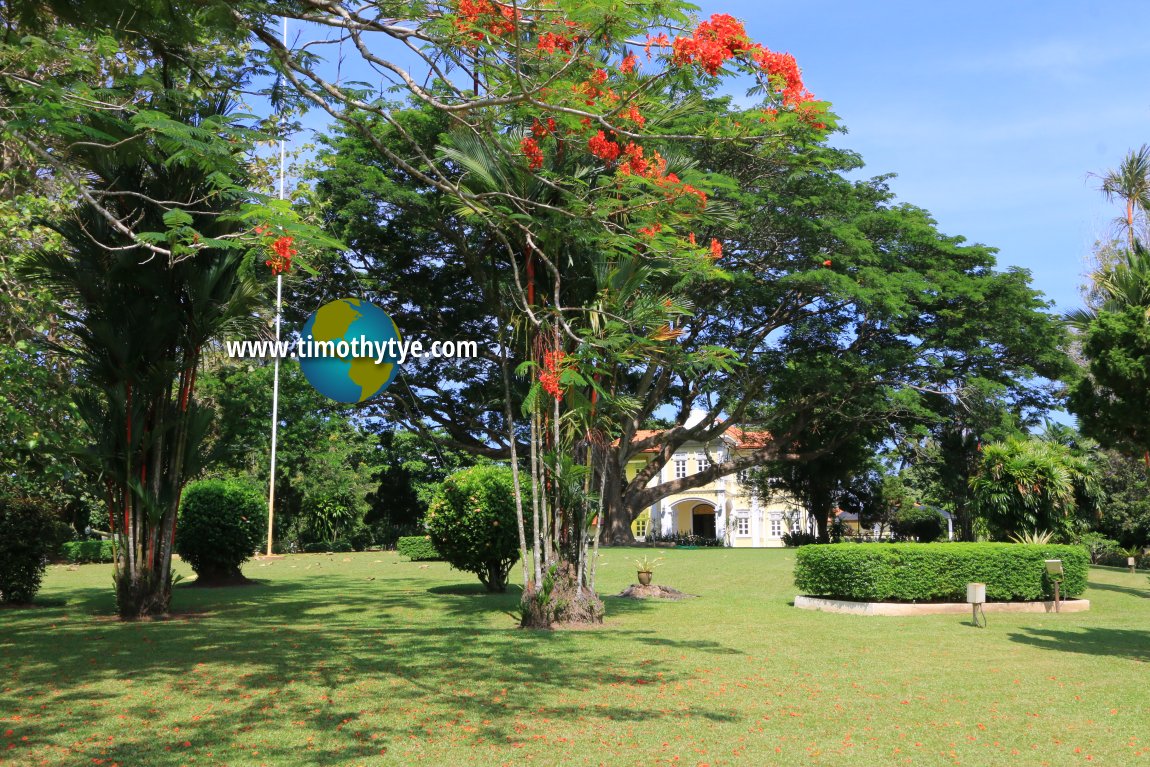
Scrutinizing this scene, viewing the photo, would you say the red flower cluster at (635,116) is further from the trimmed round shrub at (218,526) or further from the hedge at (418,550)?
the hedge at (418,550)

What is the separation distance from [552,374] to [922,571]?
7.66 m

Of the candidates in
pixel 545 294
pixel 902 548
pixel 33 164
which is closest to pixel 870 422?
pixel 902 548

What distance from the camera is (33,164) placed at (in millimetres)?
15961

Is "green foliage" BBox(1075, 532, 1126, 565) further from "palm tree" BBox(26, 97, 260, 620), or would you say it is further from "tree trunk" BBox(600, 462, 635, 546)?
"palm tree" BBox(26, 97, 260, 620)

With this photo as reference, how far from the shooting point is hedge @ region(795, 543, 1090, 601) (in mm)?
14938

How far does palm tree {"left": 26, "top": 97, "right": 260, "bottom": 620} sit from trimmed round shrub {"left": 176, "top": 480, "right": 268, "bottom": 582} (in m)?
5.14

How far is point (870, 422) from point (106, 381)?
78.2 ft

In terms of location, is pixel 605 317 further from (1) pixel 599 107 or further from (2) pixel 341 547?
(2) pixel 341 547

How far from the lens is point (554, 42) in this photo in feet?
27.3

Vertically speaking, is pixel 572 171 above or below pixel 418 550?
above

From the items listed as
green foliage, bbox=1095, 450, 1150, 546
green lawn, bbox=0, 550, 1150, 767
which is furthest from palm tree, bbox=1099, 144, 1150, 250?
green lawn, bbox=0, 550, 1150, 767

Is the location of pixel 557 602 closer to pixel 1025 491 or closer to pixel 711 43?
pixel 711 43

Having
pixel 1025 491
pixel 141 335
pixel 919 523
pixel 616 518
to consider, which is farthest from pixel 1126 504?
pixel 141 335

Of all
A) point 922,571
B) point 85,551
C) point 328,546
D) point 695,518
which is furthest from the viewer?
point 695,518
